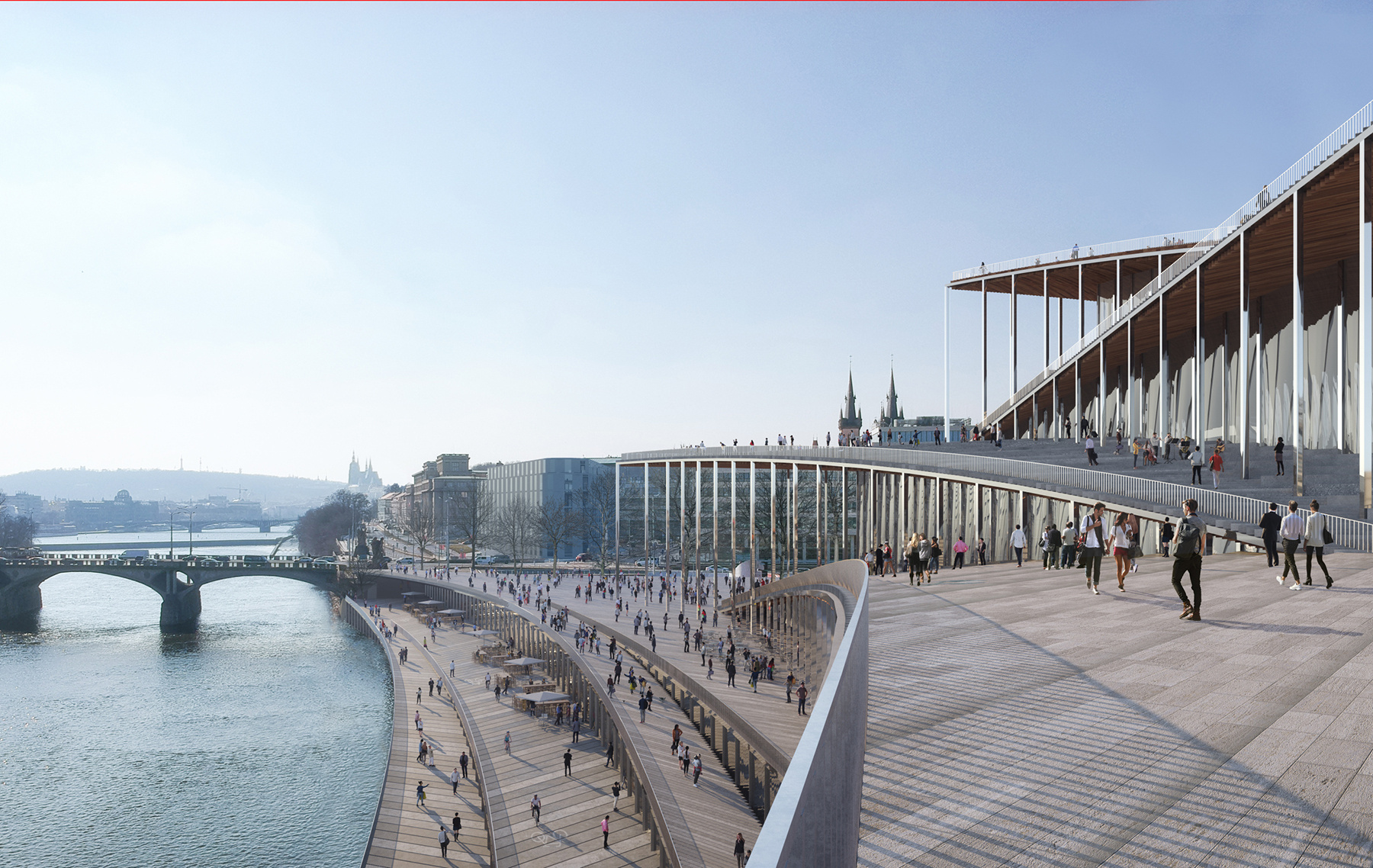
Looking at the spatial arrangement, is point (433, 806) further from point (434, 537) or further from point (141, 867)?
point (434, 537)

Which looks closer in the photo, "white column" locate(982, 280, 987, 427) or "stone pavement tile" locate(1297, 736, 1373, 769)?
"stone pavement tile" locate(1297, 736, 1373, 769)

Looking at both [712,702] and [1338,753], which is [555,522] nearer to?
[712,702]

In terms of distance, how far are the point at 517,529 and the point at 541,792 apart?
82908 mm

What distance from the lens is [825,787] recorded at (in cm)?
226

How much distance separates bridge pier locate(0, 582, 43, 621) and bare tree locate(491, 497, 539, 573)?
47335mm

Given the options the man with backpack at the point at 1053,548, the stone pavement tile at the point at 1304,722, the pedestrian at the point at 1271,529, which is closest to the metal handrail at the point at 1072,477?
the man with backpack at the point at 1053,548

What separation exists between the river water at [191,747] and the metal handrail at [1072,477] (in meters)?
26.1

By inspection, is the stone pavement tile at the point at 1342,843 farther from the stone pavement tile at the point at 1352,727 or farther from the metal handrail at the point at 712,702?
the metal handrail at the point at 712,702

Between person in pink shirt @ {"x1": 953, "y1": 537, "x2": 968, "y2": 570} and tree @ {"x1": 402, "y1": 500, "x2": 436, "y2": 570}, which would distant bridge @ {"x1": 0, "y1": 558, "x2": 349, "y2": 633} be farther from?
person in pink shirt @ {"x1": 953, "y1": 537, "x2": 968, "y2": 570}

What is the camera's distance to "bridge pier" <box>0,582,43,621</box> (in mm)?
84312

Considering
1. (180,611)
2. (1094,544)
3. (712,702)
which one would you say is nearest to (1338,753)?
(1094,544)

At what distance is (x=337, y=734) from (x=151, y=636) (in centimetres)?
4231

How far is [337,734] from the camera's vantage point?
43.4 m

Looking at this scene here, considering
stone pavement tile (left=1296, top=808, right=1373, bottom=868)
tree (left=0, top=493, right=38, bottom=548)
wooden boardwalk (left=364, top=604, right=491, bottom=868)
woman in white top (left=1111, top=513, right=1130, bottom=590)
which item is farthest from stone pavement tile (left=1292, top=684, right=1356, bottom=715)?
tree (left=0, top=493, right=38, bottom=548)
